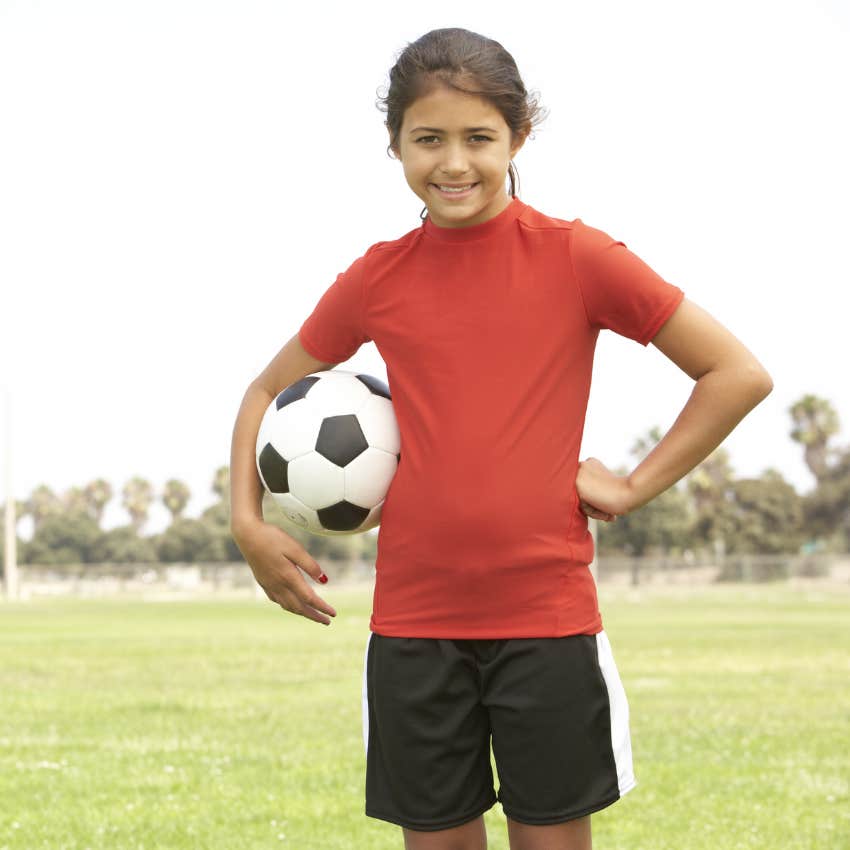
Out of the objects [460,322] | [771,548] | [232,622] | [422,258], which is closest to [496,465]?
[460,322]

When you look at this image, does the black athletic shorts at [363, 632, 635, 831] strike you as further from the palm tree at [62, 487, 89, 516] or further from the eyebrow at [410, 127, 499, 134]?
the palm tree at [62, 487, 89, 516]

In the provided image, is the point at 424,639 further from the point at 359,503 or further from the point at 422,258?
the point at 422,258

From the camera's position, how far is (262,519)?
296 centimetres

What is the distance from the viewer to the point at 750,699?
405 inches

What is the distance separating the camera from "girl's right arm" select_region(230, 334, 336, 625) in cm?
290

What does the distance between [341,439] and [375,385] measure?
19cm

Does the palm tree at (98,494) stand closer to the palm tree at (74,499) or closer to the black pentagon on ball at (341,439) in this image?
the palm tree at (74,499)

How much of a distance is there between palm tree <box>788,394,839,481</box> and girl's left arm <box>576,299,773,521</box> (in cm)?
6375

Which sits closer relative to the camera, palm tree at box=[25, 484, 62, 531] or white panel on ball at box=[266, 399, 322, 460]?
white panel on ball at box=[266, 399, 322, 460]

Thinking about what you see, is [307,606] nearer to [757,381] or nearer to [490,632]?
[490,632]

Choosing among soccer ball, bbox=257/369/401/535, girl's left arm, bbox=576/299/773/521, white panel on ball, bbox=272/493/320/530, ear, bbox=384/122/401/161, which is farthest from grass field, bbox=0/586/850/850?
ear, bbox=384/122/401/161

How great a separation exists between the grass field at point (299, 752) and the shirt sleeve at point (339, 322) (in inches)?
105

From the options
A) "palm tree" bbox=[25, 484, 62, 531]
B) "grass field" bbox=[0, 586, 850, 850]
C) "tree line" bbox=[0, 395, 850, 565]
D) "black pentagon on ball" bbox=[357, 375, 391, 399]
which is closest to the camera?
"black pentagon on ball" bbox=[357, 375, 391, 399]

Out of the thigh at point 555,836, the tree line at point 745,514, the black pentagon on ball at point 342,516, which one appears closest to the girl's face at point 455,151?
the black pentagon on ball at point 342,516
